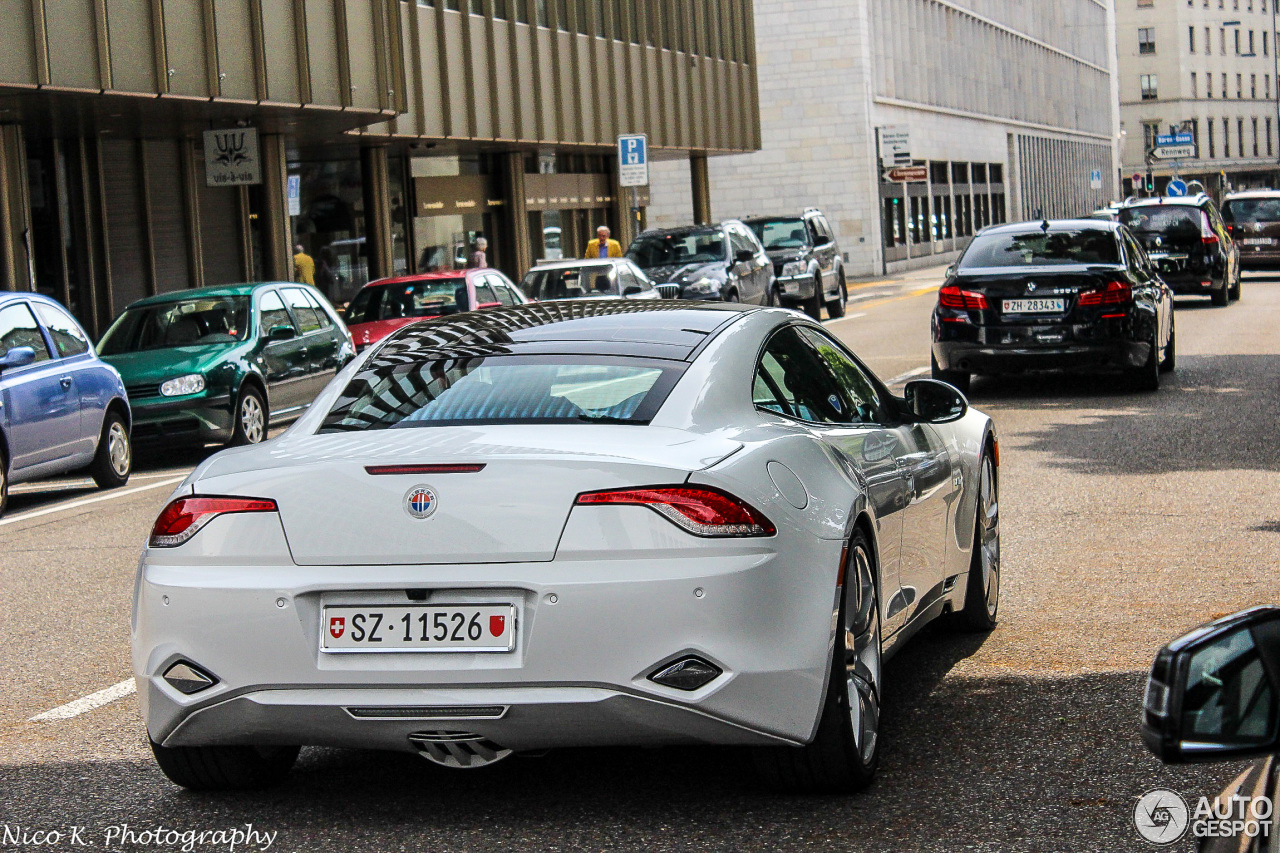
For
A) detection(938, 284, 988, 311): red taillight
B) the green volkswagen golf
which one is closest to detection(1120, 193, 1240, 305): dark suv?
detection(938, 284, 988, 311): red taillight

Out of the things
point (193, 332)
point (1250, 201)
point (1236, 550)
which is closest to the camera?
point (1236, 550)

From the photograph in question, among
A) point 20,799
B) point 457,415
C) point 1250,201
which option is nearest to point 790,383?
point 457,415

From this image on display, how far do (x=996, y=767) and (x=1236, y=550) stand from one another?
3.99m

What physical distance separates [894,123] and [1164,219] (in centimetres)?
3551

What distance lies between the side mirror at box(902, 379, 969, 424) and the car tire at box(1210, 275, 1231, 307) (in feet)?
84.5

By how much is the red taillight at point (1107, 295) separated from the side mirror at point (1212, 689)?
47.6 ft

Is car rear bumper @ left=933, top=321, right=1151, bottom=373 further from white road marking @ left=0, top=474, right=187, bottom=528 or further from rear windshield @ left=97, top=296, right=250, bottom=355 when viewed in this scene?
white road marking @ left=0, top=474, right=187, bottom=528

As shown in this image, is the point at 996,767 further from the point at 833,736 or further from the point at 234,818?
the point at 234,818

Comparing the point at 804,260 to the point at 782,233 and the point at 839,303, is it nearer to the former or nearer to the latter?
the point at 782,233

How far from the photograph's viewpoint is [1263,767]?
7.65ft

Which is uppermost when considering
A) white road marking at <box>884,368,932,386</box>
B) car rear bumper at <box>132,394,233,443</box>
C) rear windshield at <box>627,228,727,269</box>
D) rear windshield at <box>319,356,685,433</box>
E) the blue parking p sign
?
the blue parking p sign

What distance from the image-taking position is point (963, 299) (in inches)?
645

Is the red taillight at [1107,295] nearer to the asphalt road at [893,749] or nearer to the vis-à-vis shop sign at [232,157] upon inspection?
the asphalt road at [893,749]

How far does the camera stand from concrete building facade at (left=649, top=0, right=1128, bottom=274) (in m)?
60.8
